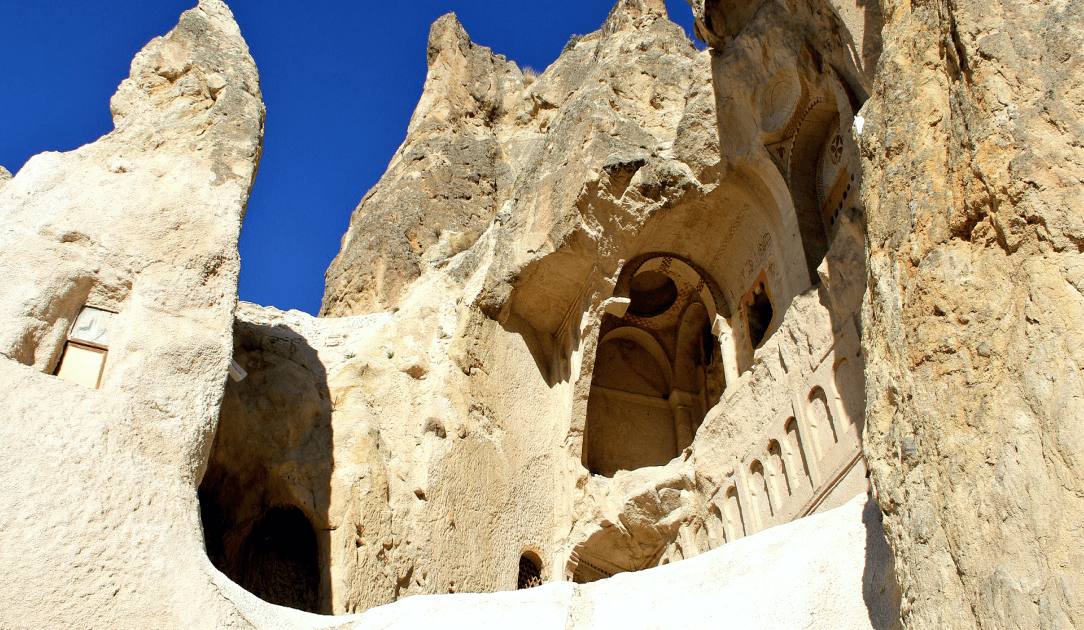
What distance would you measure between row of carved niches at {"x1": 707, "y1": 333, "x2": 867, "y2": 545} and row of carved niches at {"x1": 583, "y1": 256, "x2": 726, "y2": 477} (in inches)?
112

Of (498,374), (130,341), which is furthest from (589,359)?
(130,341)

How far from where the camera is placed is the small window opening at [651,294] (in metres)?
13.0

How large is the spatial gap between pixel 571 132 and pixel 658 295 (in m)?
3.17

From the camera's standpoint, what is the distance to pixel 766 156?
10.0 m

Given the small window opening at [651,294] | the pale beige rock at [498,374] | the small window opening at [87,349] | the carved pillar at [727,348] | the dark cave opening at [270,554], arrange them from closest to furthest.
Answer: the pale beige rock at [498,374] → the small window opening at [87,349] → the dark cave opening at [270,554] → the carved pillar at [727,348] → the small window opening at [651,294]

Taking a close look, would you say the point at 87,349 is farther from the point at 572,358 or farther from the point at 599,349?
the point at 599,349

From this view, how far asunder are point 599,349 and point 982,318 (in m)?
9.60

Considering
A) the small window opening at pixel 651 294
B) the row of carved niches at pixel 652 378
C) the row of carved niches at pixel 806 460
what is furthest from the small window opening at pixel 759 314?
the small window opening at pixel 651 294

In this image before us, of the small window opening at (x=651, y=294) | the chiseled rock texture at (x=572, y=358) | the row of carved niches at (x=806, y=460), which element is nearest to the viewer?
the row of carved niches at (x=806, y=460)

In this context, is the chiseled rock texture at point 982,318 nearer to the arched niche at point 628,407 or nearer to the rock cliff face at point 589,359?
the rock cliff face at point 589,359

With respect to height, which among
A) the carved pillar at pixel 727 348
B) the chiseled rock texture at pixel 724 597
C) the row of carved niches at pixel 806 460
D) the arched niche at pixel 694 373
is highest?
the arched niche at pixel 694 373

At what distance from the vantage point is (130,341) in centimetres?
621

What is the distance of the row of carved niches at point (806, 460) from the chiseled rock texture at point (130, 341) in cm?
492

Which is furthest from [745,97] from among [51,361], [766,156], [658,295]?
[51,361]
